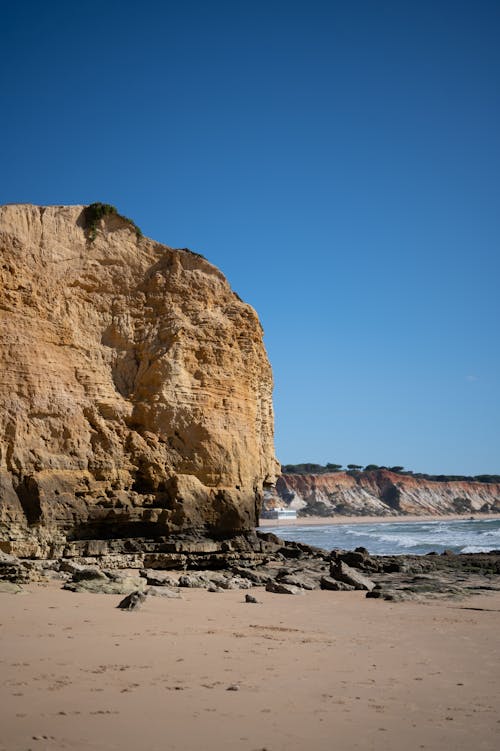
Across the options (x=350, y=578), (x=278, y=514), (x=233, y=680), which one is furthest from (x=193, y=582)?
(x=278, y=514)

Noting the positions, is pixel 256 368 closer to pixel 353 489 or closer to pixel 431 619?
pixel 431 619

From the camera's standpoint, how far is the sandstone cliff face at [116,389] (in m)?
14.6

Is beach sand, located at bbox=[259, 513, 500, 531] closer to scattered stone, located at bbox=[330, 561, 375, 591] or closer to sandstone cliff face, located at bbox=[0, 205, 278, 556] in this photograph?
sandstone cliff face, located at bbox=[0, 205, 278, 556]

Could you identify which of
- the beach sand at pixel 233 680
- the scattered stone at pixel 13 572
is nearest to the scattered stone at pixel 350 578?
the beach sand at pixel 233 680

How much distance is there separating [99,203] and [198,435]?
6.65m

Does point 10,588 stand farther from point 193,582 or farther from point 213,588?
point 213,588

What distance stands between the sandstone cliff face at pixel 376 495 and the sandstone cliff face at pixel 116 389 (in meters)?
70.7

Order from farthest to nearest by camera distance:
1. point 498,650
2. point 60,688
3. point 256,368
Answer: point 256,368, point 498,650, point 60,688

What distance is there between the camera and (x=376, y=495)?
98.2 m

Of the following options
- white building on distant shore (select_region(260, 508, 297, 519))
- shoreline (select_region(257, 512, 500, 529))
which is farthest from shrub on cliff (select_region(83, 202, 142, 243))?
white building on distant shore (select_region(260, 508, 297, 519))

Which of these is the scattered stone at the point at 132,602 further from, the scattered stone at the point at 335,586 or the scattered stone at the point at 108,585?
the scattered stone at the point at 335,586

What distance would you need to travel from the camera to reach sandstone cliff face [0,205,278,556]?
14.6 metres

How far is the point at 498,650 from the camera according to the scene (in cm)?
769

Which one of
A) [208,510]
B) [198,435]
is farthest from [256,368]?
[208,510]
